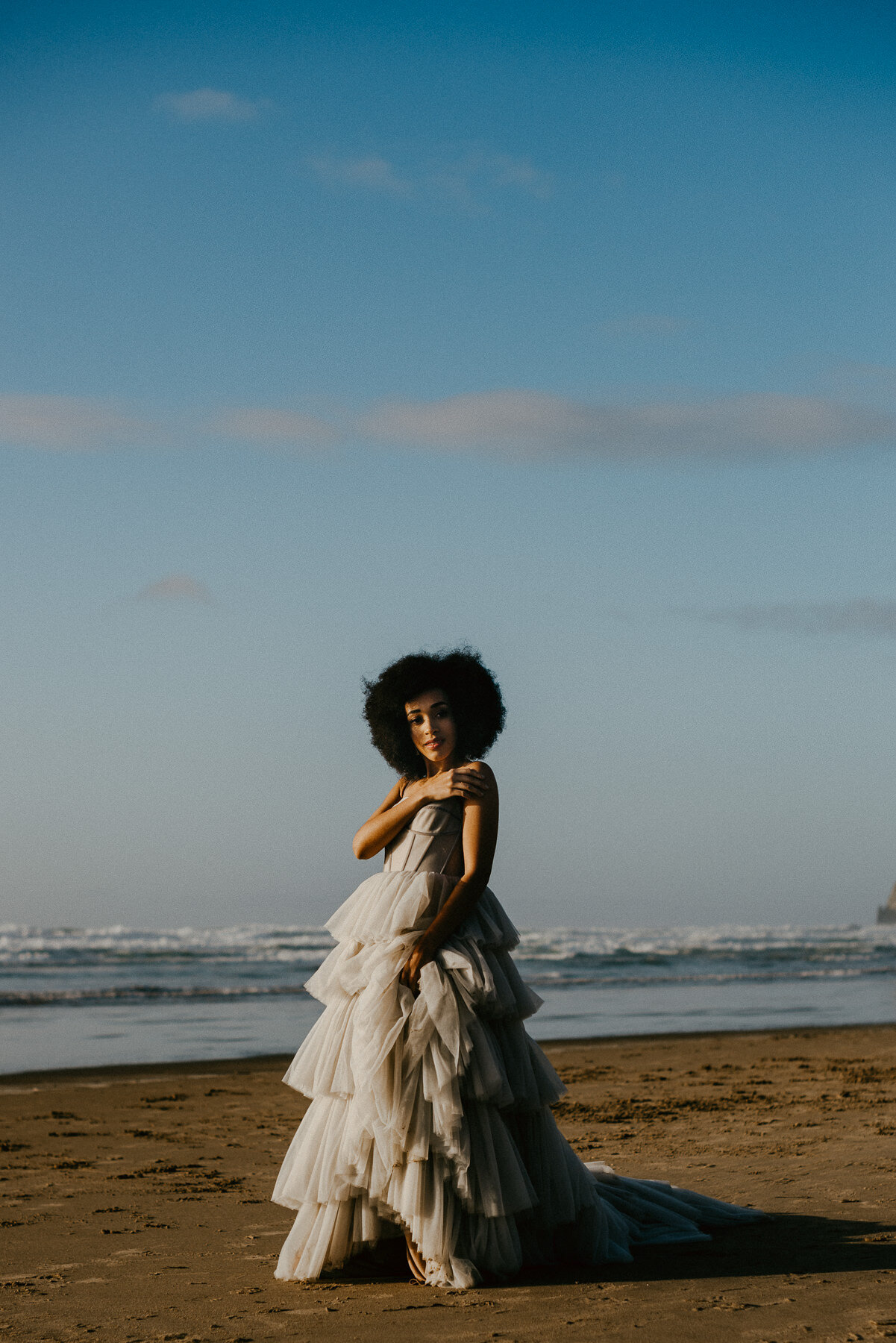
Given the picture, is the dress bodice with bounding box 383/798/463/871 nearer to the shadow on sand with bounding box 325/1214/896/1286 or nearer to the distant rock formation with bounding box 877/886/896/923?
the shadow on sand with bounding box 325/1214/896/1286

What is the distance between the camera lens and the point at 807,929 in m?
49.5

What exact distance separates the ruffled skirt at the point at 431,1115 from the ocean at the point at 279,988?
309 inches

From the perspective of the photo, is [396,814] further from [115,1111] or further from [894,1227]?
[115,1111]

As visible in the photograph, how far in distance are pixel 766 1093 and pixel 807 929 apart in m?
42.8

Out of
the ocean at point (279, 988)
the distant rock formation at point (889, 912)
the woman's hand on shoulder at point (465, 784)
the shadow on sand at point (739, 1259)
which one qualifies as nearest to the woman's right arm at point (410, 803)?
the woman's hand on shoulder at point (465, 784)

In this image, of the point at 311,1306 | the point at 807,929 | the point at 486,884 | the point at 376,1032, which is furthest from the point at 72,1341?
the point at 807,929

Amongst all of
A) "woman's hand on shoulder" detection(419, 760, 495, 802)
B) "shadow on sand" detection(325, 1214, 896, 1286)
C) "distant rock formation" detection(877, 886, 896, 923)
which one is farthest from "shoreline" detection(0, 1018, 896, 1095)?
"distant rock formation" detection(877, 886, 896, 923)

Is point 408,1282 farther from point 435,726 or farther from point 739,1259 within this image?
point 435,726

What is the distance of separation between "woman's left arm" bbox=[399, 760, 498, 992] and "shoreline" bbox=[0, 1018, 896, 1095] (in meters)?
6.89

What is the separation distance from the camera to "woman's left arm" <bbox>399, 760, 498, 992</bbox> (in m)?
4.20

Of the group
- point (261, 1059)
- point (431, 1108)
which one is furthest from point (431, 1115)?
point (261, 1059)

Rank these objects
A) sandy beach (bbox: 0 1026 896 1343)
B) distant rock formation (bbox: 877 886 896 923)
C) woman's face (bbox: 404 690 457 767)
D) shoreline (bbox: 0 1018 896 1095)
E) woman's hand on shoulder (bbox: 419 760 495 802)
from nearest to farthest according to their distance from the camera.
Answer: sandy beach (bbox: 0 1026 896 1343) → woman's hand on shoulder (bbox: 419 760 495 802) → woman's face (bbox: 404 690 457 767) → shoreline (bbox: 0 1018 896 1095) → distant rock formation (bbox: 877 886 896 923)

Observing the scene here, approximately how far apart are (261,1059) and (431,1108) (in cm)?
803

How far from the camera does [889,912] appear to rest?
10025cm
